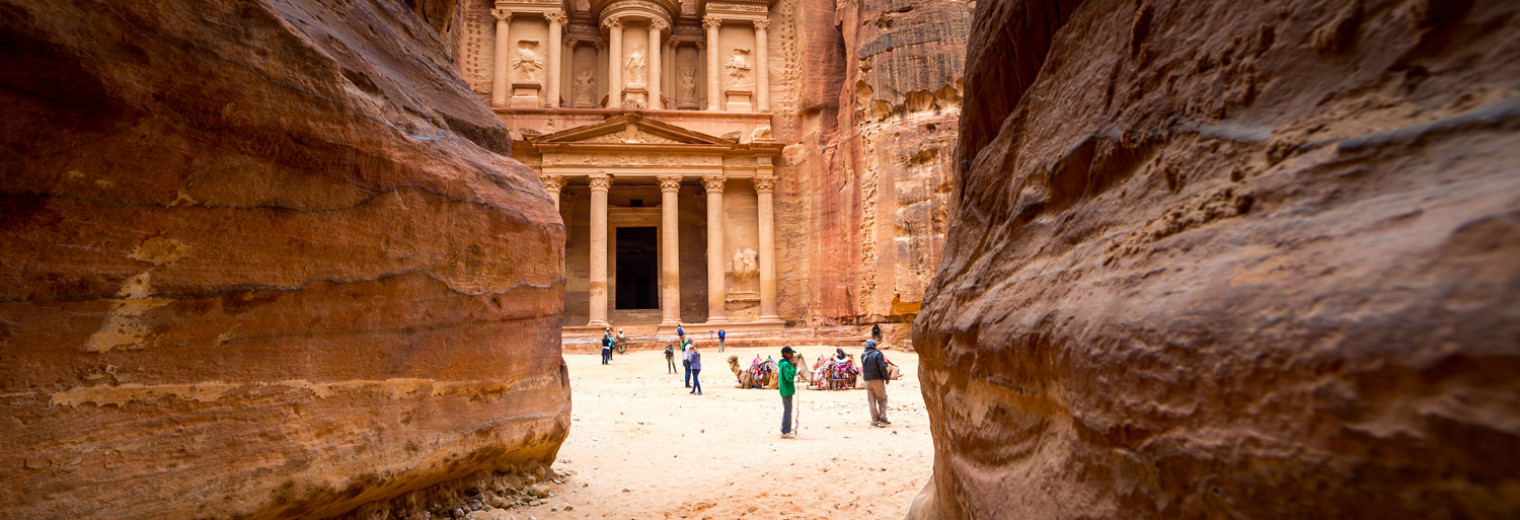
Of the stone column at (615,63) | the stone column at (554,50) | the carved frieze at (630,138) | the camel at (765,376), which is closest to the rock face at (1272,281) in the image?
the camel at (765,376)

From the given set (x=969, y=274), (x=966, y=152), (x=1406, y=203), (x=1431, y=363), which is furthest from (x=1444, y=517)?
(x=966, y=152)

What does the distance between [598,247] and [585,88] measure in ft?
25.8

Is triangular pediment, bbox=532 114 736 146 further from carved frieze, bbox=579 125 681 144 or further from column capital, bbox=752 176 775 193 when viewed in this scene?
column capital, bbox=752 176 775 193

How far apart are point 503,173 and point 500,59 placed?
24113 mm

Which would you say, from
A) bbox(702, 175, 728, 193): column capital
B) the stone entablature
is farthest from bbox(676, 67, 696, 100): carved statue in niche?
bbox(702, 175, 728, 193): column capital

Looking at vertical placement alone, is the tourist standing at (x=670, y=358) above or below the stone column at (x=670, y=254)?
below

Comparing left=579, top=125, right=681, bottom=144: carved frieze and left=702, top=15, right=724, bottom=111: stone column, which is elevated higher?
left=702, top=15, right=724, bottom=111: stone column

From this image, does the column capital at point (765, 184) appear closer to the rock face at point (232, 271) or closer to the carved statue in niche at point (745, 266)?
the carved statue in niche at point (745, 266)

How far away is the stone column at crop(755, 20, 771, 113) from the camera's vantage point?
26.7m

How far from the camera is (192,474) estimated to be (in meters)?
2.68

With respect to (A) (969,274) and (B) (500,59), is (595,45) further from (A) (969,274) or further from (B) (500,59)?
(A) (969,274)

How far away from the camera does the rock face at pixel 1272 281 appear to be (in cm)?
86

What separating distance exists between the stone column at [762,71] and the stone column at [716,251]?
3.67m

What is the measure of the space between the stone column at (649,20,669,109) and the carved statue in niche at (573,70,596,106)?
10.1 feet
